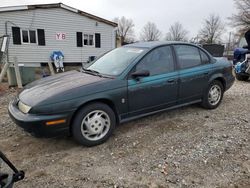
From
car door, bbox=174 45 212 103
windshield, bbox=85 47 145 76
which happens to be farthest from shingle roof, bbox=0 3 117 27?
car door, bbox=174 45 212 103

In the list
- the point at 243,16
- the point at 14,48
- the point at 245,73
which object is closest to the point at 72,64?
the point at 14,48

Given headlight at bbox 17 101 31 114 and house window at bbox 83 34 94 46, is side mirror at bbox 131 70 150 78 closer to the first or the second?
headlight at bbox 17 101 31 114

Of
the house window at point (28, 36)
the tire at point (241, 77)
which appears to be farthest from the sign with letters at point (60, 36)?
the tire at point (241, 77)

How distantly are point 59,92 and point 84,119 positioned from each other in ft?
1.71

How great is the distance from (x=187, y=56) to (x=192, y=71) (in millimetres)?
320

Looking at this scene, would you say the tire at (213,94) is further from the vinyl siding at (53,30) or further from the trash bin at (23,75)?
the vinyl siding at (53,30)

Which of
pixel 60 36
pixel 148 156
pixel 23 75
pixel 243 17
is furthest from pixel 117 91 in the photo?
pixel 243 17

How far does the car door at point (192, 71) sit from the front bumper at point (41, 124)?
2.27m

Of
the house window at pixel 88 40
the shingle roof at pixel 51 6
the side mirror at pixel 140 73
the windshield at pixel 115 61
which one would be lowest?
the side mirror at pixel 140 73

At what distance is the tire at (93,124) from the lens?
3529mm

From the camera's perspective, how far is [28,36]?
53.0 ft

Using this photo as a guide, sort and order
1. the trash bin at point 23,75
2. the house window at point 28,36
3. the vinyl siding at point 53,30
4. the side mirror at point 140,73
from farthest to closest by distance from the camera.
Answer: the house window at point 28,36
the vinyl siding at point 53,30
the trash bin at point 23,75
the side mirror at point 140,73

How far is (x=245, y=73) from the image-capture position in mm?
9125

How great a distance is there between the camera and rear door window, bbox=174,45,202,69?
469 cm
